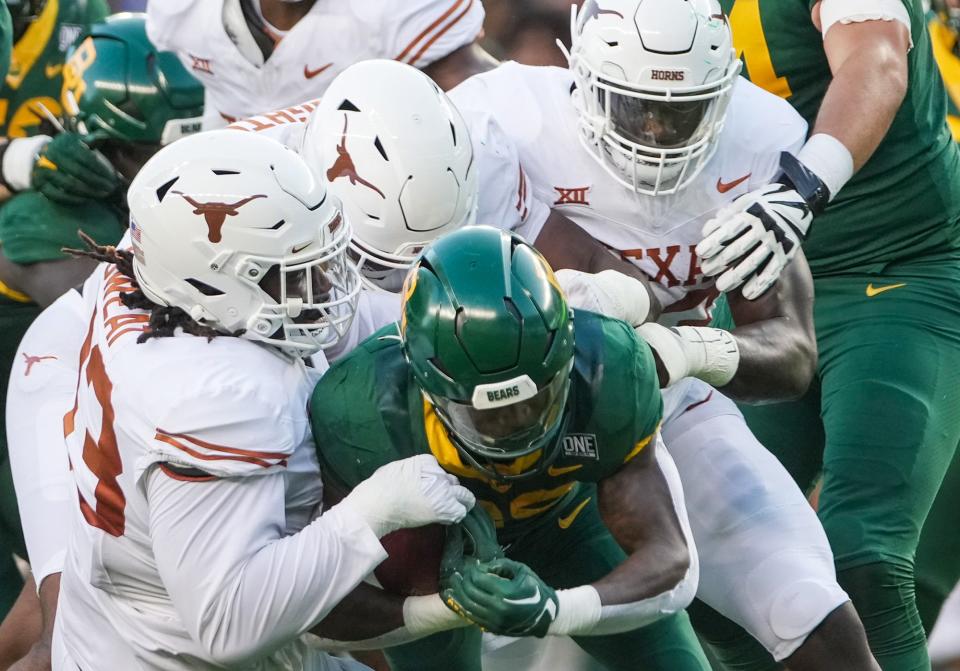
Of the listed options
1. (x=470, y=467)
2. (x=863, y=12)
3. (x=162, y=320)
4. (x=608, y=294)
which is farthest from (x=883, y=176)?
(x=162, y=320)

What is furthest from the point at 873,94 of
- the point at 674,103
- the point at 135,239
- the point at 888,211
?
the point at 135,239

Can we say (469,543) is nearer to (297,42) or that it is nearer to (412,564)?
(412,564)

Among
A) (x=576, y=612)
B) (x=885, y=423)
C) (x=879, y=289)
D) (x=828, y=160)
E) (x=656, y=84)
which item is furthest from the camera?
(x=879, y=289)

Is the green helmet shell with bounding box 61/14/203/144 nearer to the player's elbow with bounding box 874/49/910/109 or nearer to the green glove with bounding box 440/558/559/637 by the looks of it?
the player's elbow with bounding box 874/49/910/109

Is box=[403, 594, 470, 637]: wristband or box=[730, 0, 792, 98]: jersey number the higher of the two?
box=[730, 0, 792, 98]: jersey number

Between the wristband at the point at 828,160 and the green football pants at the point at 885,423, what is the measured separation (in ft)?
1.59

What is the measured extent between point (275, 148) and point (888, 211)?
74.1 inches

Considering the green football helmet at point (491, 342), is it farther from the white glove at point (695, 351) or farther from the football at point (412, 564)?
the white glove at point (695, 351)

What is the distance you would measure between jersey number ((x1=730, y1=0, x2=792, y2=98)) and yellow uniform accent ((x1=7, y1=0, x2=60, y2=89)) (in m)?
2.27

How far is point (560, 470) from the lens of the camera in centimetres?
279

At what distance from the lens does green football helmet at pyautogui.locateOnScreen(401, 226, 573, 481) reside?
2.56m

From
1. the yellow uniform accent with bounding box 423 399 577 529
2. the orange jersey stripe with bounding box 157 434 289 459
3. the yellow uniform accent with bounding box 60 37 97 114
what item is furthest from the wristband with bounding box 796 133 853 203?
the yellow uniform accent with bounding box 60 37 97 114

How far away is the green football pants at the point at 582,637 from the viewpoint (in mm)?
3137

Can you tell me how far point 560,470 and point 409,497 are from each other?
1.02ft
